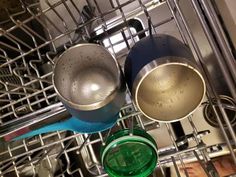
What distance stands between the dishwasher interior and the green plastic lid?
6cm

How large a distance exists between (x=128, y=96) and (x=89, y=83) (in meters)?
0.10

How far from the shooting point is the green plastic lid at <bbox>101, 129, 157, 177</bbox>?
1.91ft

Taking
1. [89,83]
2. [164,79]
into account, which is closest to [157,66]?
[164,79]

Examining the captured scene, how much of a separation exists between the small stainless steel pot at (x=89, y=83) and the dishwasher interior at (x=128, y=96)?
7 cm

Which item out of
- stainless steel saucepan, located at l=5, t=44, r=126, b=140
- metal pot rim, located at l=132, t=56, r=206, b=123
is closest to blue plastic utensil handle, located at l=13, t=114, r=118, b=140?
stainless steel saucepan, located at l=5, t=44, r=126, b=140

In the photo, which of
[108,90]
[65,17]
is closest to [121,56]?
[108,90]

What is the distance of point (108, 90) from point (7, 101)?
1.11 ft

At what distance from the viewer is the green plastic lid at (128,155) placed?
0.58 metres

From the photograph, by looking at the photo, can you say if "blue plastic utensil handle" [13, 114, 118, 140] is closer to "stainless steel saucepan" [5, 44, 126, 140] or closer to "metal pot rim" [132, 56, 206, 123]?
"stainless steel saucepan" [5, 44, 126, 140]

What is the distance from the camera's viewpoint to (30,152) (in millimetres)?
779

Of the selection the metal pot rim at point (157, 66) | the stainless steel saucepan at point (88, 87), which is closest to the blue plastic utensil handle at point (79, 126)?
the stainless steel saucepan at point (88, 87)

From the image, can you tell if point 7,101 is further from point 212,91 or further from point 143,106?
point 212,91

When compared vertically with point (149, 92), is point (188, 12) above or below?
above

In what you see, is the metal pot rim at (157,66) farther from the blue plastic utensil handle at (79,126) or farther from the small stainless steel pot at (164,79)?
the blue plastic utensil handle at (79,126)
